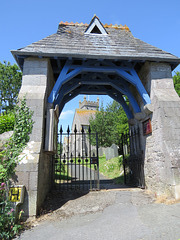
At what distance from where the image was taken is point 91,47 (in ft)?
20.8

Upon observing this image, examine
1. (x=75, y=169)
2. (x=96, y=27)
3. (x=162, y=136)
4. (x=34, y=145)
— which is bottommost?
(x=75, y=169)

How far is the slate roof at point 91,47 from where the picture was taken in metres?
5.77

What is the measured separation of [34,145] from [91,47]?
4.02 m

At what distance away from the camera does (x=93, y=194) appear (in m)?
5.84

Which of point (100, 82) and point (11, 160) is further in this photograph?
point (100, 82)

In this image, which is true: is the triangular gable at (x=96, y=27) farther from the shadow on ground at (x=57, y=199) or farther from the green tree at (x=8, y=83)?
the green tree at (x=8, y=83)

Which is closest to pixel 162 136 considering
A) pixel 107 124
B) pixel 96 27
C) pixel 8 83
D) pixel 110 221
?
pixel 110 221

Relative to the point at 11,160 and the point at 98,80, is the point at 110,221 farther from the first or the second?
the point at 98,80

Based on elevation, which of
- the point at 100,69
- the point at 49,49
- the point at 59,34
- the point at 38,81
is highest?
the point at 59,34

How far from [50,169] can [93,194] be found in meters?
1.89

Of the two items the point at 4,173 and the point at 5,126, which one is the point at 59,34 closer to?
the point at 5,126

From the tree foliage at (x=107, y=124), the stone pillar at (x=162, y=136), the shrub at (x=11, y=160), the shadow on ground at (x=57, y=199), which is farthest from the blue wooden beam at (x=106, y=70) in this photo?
the tree foliage at (x=107, y=124)

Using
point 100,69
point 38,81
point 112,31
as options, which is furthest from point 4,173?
point 112,31

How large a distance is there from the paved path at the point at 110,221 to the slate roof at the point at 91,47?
458 cm
